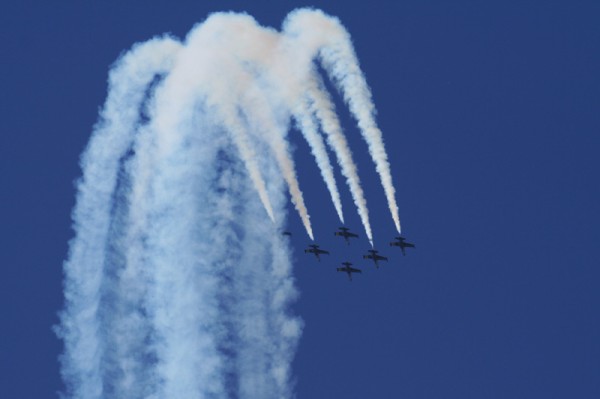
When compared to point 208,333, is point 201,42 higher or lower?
higher

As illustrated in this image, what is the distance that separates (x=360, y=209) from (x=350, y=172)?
4.72 feet

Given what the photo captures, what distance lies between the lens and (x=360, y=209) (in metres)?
96.1

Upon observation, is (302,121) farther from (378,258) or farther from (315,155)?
(378,258)

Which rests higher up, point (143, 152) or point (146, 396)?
point (143, 152)

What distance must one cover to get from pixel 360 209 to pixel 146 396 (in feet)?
35.4

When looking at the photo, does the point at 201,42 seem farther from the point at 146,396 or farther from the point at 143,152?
the point at 146,396

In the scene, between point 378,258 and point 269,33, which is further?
point 378,258

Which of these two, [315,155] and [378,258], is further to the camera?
[378,258]

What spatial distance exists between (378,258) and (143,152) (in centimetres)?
1122

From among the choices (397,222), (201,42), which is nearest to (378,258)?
(397,222)

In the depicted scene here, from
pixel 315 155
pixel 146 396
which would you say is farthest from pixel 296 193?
pixel 146 396

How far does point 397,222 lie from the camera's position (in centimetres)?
9781

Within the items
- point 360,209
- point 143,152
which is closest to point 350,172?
point 360,209

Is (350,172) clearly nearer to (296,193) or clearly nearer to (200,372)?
(296,193)
